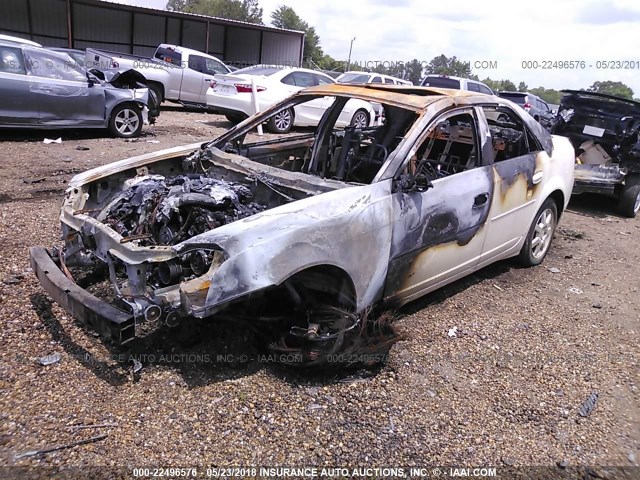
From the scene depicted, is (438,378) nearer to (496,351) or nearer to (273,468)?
(496,351)

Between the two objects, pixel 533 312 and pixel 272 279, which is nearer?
pixel 272 279

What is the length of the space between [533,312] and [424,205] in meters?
1.59

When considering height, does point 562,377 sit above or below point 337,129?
below

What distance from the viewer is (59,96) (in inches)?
367

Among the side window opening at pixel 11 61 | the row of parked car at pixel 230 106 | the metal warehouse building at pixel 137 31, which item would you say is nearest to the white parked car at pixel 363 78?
the row of parked car at pixel 230 106

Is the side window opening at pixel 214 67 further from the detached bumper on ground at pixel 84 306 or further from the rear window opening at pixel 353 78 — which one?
the detached bumper on ground at pixel 84 306

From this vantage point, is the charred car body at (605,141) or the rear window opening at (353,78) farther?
the rear window opening at (353,78)

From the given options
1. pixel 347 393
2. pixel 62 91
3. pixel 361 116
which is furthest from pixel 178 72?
pixel 347 393

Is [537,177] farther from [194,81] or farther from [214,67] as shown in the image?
[214,67]

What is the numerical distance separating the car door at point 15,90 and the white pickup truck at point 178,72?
496cm

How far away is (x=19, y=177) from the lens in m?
6.99

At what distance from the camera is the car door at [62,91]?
9.07 m

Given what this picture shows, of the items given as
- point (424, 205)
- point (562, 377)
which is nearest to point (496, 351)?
point (562, 377)

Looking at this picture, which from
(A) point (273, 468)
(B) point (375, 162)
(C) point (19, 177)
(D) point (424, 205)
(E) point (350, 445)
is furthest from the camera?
(C) point (19, 177)
